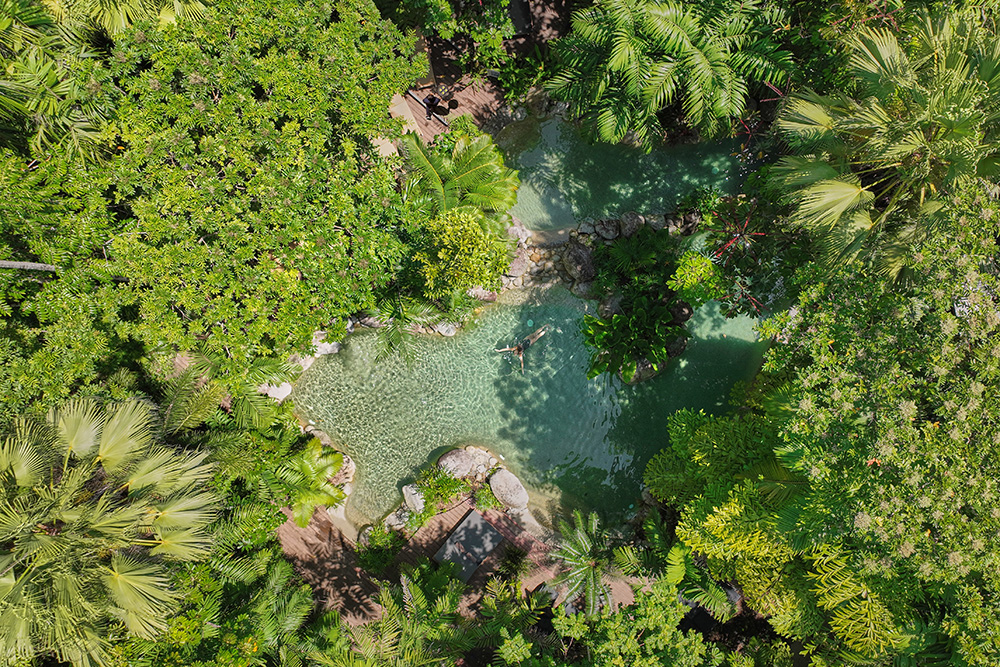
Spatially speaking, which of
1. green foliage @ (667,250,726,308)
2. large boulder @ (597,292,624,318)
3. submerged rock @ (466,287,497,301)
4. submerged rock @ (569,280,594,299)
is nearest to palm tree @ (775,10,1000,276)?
green foliage @ (667,250,726,308)

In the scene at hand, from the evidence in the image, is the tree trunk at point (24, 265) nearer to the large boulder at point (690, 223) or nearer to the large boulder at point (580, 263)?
the large boulder at point (580, 263)

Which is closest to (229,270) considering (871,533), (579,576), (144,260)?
(144,260)

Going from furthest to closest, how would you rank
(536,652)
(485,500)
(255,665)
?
(485,500) < (536,652) < (255,665)

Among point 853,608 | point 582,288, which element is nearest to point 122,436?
point 582,288

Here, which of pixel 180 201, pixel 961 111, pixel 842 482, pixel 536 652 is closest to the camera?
pixel 961 111

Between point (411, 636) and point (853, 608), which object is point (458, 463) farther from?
point (853, 608)

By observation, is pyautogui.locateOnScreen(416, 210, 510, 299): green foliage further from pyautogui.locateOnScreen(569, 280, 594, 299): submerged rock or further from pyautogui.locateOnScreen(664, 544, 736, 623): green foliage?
pyautogui.locateOnScreen(664, 544, 736, 623): green foliage

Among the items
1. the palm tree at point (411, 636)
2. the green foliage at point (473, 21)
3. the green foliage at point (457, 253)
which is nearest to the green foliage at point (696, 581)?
the palm tree at point (411, 636)

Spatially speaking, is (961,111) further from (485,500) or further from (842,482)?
(485,500)
